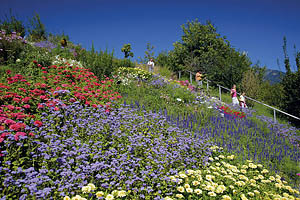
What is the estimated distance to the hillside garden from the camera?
111 inches

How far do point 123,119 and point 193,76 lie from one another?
15748mm

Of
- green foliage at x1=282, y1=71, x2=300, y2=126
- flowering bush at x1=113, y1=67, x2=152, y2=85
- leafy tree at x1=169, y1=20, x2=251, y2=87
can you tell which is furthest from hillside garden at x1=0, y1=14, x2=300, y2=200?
leafy tree at x1=169, y1=20, x2=251, y2=87

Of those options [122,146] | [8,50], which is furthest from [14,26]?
[122,146]

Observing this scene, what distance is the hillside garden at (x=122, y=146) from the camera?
281 cm

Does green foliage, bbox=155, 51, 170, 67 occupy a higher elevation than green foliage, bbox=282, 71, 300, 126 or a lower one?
higher

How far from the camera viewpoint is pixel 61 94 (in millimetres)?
5223

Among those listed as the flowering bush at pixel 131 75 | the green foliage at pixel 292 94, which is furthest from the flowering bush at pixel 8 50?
the green foliage at pixel 292 94

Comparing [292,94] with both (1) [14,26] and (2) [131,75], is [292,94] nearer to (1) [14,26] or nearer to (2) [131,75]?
(2) [131,75]

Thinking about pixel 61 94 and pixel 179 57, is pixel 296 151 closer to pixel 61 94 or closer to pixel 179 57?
pixel 61 94

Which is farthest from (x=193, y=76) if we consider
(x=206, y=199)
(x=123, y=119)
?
(x=206, y=199)

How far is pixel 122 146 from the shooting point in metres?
3.85

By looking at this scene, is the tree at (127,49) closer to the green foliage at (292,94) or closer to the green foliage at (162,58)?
the green foliage at (162,58)

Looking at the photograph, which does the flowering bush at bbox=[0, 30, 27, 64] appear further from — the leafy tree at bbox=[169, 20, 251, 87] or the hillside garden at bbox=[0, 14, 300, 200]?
the leafy tree at bbox=[169, 20, 251, 87]

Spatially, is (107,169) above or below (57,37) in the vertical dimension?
below
